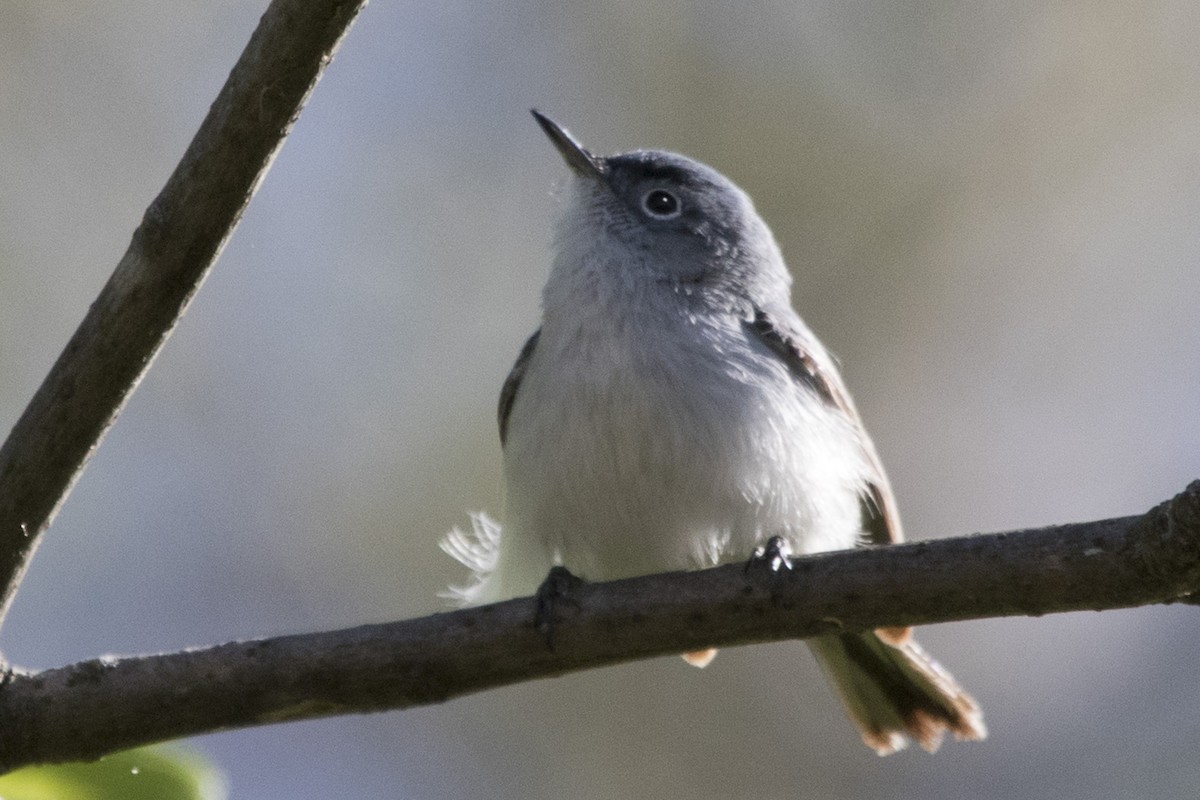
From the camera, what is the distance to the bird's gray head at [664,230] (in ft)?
14.2

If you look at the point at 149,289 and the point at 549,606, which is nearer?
the point at 149,289

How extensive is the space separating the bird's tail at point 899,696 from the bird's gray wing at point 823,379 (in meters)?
0.37

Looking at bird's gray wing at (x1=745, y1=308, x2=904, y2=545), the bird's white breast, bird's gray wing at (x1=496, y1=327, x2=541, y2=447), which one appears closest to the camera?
the bird's white breast

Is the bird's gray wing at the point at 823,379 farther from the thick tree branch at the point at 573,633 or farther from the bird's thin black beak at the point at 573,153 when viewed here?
the thick tree branch at the point at 573,633

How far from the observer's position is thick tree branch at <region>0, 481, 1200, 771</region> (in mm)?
2740

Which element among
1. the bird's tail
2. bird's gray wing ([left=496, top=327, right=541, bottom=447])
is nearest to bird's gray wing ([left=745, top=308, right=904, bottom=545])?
the bird's tail

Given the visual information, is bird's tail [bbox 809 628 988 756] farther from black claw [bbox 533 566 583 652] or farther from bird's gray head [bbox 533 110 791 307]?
black claw [bbox 533 566 583 652]

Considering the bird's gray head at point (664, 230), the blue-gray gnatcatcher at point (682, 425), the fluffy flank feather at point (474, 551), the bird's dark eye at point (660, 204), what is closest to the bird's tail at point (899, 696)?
the blue-gray gnatcatcher at point (682, 425)

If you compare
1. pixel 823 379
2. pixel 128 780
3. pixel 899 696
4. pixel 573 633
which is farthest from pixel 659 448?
pixel 128 780

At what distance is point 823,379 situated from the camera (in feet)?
14.3

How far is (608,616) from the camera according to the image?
3.05 meters

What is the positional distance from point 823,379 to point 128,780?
8.66ft

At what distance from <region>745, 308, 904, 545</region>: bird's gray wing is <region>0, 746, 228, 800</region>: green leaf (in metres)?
2.39

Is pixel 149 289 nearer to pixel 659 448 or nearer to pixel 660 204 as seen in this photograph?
pixel 659 448
